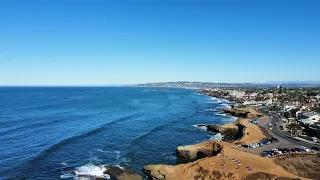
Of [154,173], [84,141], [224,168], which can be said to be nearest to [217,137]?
[224,168]

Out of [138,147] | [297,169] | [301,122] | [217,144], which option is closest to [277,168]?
[297,169]

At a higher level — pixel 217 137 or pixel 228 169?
pixel 228 169

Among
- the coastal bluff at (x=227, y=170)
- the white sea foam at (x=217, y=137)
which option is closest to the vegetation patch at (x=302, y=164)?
the coastal bluff at (x=227, y=170)

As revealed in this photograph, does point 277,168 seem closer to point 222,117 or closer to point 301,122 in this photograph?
point 301,122

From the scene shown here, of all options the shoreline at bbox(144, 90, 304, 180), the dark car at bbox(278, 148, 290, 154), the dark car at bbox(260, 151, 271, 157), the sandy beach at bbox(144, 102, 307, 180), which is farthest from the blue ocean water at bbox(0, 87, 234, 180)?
the dark car at bbox(278, 148, 290, 154)

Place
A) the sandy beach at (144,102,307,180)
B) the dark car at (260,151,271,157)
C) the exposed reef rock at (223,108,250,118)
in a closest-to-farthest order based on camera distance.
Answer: the sandy beach at (144,102,307,180), the dark car at (260,151,271,157), the exposed reef rock at (223,108,250,118)

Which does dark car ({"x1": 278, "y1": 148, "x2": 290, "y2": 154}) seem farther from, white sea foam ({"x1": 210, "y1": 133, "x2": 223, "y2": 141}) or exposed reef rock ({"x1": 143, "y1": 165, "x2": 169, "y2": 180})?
exposed reef rock ({"x1": 143, "y1": 165, "x2": 169, "y2": 180})

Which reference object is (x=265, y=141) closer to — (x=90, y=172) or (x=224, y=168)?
(x=224, y=168)
